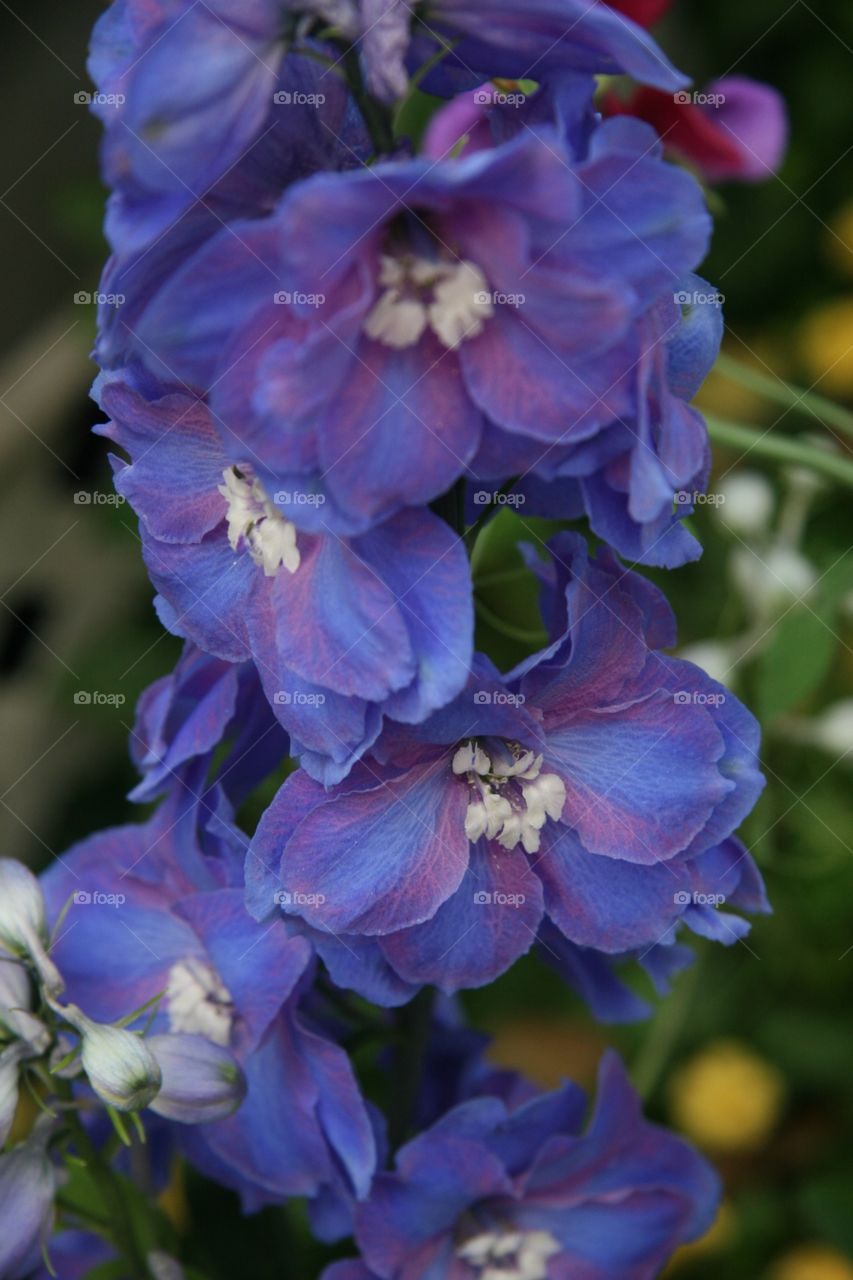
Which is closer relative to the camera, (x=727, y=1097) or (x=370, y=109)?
(x=370, y=109)

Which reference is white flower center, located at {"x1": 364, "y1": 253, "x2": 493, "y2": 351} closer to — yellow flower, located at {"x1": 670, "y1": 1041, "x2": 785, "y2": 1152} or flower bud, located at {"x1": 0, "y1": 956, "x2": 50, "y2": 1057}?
flower bud, located at {"x1": 0, "y1": 956, "x2": 50, "y2": 1057}

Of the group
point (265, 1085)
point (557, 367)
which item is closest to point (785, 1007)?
point (265, 1085)

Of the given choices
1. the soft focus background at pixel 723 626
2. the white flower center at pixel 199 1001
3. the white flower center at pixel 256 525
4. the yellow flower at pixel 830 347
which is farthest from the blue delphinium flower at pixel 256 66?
the yellow flower at pixel 830 347

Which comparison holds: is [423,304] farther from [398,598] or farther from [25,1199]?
[25,1199]

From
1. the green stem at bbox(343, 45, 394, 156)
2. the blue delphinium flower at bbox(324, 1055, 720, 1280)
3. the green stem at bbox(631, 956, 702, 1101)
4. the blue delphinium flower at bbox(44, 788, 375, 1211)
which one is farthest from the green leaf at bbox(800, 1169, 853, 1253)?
the green stem at bbox(343, 45, 394, 156)

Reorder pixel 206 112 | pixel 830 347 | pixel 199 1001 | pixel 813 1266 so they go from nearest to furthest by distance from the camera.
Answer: pixel 206 112, pixel 199 1001, pixel 813 1266, pixel 830 347

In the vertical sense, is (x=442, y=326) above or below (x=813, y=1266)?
above

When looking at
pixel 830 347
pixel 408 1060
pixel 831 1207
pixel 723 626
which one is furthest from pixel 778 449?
pixel 830 347
